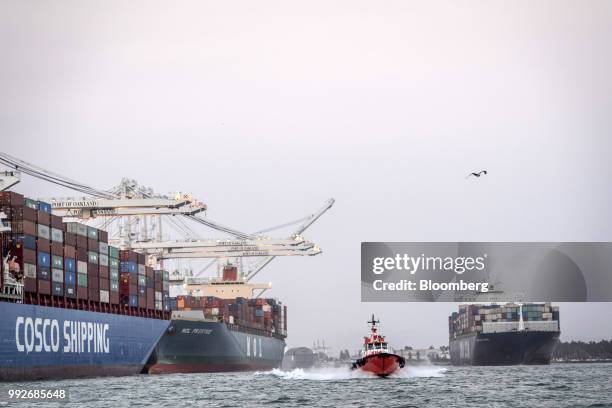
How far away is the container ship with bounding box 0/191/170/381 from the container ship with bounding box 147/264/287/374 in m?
8.64

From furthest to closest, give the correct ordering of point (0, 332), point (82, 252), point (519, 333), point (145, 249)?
point (519, 333) → point (145, 249) → point (82, 252) → point (0, 332)

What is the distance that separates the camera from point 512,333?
472ft

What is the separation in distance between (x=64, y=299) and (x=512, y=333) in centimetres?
8210

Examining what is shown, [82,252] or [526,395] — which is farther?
[82,252]

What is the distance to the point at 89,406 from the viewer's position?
50188 millimetres

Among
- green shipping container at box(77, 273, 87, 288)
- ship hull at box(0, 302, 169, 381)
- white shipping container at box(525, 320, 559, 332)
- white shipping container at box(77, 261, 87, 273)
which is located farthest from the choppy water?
white shipping container at box(525, 320, 559, 332)

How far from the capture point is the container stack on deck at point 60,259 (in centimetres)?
6962

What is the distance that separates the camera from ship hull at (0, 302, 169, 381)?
66.9 m

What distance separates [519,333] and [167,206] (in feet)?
223

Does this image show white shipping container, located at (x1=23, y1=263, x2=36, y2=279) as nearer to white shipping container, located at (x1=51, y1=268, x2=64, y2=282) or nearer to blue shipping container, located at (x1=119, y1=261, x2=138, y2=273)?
white shipping container, located at (x1=51, y1=268, x2=64, y2=282)

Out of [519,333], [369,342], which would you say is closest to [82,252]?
[369,342]

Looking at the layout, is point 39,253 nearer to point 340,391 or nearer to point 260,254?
point 340,391

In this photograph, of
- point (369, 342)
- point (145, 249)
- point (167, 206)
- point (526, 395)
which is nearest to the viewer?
point (526, 395)

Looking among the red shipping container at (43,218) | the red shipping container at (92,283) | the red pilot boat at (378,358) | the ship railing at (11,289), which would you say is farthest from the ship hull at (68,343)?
the red pilot boat at (378,358)
